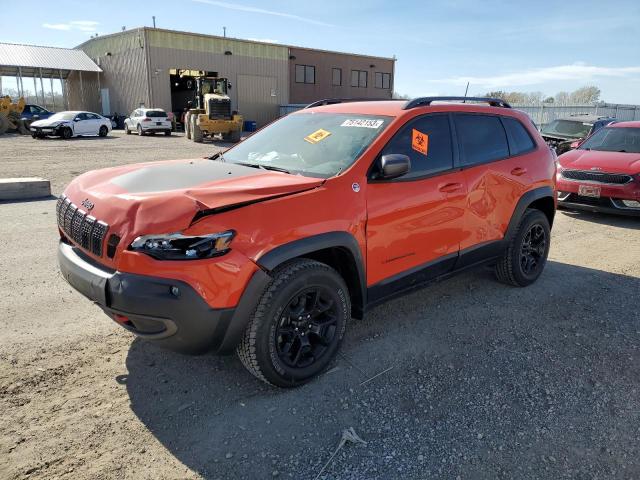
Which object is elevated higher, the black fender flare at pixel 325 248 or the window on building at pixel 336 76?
the window on building at pixel 336 76

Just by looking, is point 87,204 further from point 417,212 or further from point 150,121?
point 150,121

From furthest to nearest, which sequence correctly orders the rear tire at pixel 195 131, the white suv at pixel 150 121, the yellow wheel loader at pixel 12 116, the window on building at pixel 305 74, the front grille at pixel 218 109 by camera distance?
the window on building at pixel 305 74
the white suv at pixel 150 121
the yellow wheel loader at pixel 12 116
the rear tire at pixel 195 131
the front grille at pixel 218 109

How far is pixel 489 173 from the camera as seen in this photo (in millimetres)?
4348

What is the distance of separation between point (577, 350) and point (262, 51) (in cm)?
3903

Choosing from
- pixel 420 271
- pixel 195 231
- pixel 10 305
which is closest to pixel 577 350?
pixel 420 271

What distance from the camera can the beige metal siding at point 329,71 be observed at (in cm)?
4166

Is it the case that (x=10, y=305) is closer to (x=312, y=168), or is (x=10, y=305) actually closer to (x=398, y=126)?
(x=312, y=168)

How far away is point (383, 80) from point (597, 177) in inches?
1696

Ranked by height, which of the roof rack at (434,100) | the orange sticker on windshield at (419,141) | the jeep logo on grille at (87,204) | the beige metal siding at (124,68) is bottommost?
the jeep logo on grille at (87,204)

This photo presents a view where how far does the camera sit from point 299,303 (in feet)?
10.2

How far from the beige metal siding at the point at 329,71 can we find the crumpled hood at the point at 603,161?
35293 millimetres

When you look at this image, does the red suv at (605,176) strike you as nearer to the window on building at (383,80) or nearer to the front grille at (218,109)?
the front grille at (218,109)

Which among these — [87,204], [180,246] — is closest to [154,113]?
[87,204]

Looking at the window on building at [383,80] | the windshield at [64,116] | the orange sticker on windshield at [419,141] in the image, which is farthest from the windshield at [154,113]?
the orange sticker on windshield at [419,141]
